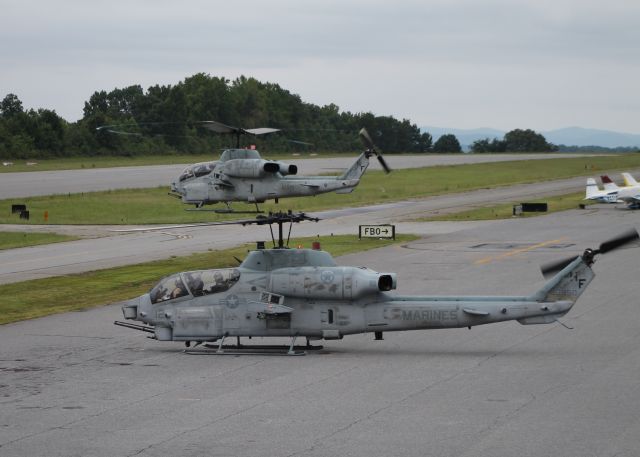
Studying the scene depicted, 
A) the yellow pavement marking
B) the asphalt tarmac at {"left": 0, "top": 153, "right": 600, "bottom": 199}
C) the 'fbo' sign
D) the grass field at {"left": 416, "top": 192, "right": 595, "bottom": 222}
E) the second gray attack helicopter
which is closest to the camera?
the second gray attack helicopter

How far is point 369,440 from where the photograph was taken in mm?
18141

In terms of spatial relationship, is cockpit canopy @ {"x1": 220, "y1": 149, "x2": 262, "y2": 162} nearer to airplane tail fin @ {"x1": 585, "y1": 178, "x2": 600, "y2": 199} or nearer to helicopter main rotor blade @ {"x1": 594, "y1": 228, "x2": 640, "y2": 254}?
helicopter main rotor blade @ {"x1": 594, "y1": 228, "x2": 640, "y2": 254}

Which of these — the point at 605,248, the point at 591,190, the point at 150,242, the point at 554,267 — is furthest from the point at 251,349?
the point at 591,190

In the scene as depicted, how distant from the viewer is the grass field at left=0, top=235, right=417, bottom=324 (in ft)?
115

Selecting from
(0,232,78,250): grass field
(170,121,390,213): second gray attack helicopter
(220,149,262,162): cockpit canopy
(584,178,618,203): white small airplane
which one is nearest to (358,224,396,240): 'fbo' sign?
(170,121,390,213): second gray attack helicopter

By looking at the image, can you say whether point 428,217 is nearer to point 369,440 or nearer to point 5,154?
point 369,440

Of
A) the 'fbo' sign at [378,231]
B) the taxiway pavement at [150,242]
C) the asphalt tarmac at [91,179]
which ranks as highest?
the asphalt tarmac at [91,179]

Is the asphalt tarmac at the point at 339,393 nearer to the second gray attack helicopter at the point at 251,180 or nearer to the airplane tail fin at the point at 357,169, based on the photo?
the second gray attack helicopter at the point at 251,180

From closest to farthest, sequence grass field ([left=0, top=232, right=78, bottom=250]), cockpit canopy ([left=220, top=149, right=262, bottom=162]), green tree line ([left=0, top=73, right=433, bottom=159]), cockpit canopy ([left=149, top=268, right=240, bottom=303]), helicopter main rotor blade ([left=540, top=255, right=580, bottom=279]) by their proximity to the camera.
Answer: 1. helicopter main rotor blade ([left=540, top=255, right=580, bottom=279])
2. cockpit canopy ([left=149, top=268, right=240, bottom=303])
3. cockpit canopy ([left=220, top=149, right=262, bottom=162])
4. grass field ([left=0, top=232, right=78, bottom=250])
5. green tree line ([left=0, top=73, right=433, bottom=159])

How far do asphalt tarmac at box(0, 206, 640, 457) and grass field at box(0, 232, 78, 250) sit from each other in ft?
78.0

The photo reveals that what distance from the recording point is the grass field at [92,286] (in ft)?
115

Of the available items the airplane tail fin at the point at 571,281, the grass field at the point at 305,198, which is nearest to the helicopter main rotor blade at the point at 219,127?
the airplane tail fin at the point at 571,281

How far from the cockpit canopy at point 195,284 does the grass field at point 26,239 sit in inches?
1181

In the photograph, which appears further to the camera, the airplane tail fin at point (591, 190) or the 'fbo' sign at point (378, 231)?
the airplane tail fin at point (591, 190)
